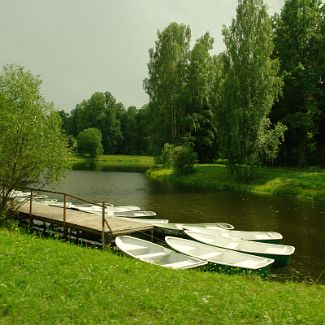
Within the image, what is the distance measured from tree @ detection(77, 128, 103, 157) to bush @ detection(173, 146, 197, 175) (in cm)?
5896

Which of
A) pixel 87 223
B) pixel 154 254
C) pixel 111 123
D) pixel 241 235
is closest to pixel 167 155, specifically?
pixel 241 235

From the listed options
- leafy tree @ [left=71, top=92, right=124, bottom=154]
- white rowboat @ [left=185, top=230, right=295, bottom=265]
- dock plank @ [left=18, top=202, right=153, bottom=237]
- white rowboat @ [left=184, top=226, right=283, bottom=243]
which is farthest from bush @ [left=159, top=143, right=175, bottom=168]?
leafy tree @ [left=71, top=92, right=124, bottom=154]

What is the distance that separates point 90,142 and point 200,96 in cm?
5719

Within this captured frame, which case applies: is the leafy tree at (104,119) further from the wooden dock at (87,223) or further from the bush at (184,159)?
the wooden dock at (87,223)

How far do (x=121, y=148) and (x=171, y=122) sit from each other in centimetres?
7466

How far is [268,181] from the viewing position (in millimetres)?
42719

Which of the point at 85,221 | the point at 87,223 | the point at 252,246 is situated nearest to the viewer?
the point at 252,246

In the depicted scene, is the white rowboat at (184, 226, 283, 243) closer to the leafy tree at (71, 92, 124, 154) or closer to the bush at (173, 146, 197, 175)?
the bush at (173, 146, 197, 175)

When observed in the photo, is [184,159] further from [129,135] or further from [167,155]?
[129,135]

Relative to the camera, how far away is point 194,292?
357 inches

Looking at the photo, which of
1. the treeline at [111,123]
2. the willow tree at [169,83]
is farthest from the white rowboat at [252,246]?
the treeline at [111,123]

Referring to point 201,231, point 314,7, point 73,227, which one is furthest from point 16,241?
point 314,7

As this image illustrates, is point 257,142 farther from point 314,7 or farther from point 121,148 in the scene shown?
point 121,148

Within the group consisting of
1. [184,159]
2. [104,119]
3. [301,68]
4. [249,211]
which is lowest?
[249,211]
